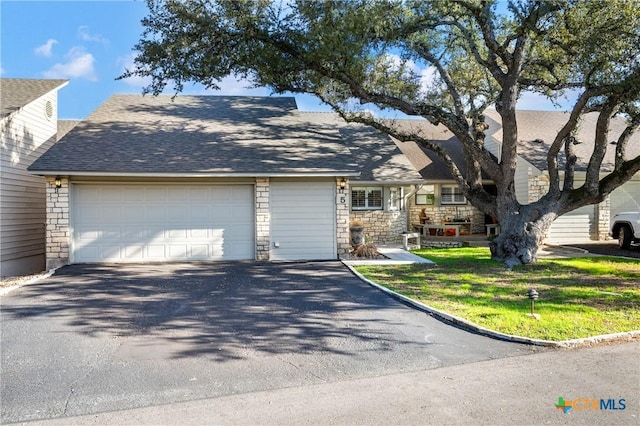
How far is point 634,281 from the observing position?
923 cm

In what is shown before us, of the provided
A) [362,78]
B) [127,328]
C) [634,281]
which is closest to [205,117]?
Result: [362,78]

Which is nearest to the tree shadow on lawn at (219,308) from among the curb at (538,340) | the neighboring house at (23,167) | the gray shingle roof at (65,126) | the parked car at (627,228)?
the curb at (538,340)

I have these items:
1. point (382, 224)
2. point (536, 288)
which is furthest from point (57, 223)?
point (536, 288)

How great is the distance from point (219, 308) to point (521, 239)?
827 cm

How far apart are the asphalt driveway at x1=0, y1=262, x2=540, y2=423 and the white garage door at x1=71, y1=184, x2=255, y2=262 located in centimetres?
284

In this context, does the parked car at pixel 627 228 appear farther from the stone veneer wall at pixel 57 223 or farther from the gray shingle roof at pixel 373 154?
the stone veneer wall at pixel 57 223

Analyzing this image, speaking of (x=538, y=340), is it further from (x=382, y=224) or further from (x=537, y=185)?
(x=537, y=185)

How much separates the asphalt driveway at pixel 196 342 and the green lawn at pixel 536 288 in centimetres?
77

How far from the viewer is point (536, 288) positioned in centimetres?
862

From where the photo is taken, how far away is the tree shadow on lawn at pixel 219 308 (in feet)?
18.3

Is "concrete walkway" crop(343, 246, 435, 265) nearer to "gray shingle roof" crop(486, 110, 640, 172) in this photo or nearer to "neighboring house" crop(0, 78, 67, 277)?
"gray shingle roof" crop(486, 110, 640, 172)

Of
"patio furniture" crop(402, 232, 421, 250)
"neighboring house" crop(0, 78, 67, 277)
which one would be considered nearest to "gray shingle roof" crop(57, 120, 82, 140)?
"neighboring house" crop(0, 78, 67, 277)

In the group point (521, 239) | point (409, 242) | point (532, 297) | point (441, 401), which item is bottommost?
point (441, 401)

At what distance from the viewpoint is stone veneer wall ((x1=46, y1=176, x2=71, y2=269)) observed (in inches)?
448
